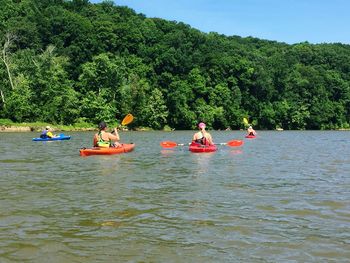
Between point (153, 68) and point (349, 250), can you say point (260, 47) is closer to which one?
point (153, 68)

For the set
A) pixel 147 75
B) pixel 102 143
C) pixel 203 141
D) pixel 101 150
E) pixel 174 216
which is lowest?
pixel 174 216

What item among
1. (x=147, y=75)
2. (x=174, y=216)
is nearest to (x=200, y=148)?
(x=174, y=216)

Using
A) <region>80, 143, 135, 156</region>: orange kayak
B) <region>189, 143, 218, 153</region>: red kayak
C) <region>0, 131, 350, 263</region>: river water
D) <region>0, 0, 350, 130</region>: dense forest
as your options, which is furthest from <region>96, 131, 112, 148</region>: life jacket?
<region>0, 0, 350, 130</region>: dense forest

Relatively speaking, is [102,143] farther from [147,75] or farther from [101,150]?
[147,75]

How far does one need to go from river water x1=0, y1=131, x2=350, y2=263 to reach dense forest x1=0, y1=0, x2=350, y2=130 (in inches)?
1886

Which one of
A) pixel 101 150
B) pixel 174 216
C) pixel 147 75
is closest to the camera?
pixel 174 216

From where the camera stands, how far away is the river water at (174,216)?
210 inches

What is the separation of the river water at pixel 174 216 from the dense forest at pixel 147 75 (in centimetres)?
4791

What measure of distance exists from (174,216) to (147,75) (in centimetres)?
7361

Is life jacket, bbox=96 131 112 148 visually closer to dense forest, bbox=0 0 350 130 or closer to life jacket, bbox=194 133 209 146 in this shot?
life jacket, bbox=194 133 209 146

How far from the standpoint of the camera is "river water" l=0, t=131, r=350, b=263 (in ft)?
17.5

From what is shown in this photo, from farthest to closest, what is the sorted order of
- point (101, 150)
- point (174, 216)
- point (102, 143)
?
point (102, 143) → point (101, 150) → point (174, 216)

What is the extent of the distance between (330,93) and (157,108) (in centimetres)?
4192

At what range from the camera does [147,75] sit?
79812 millimetres
